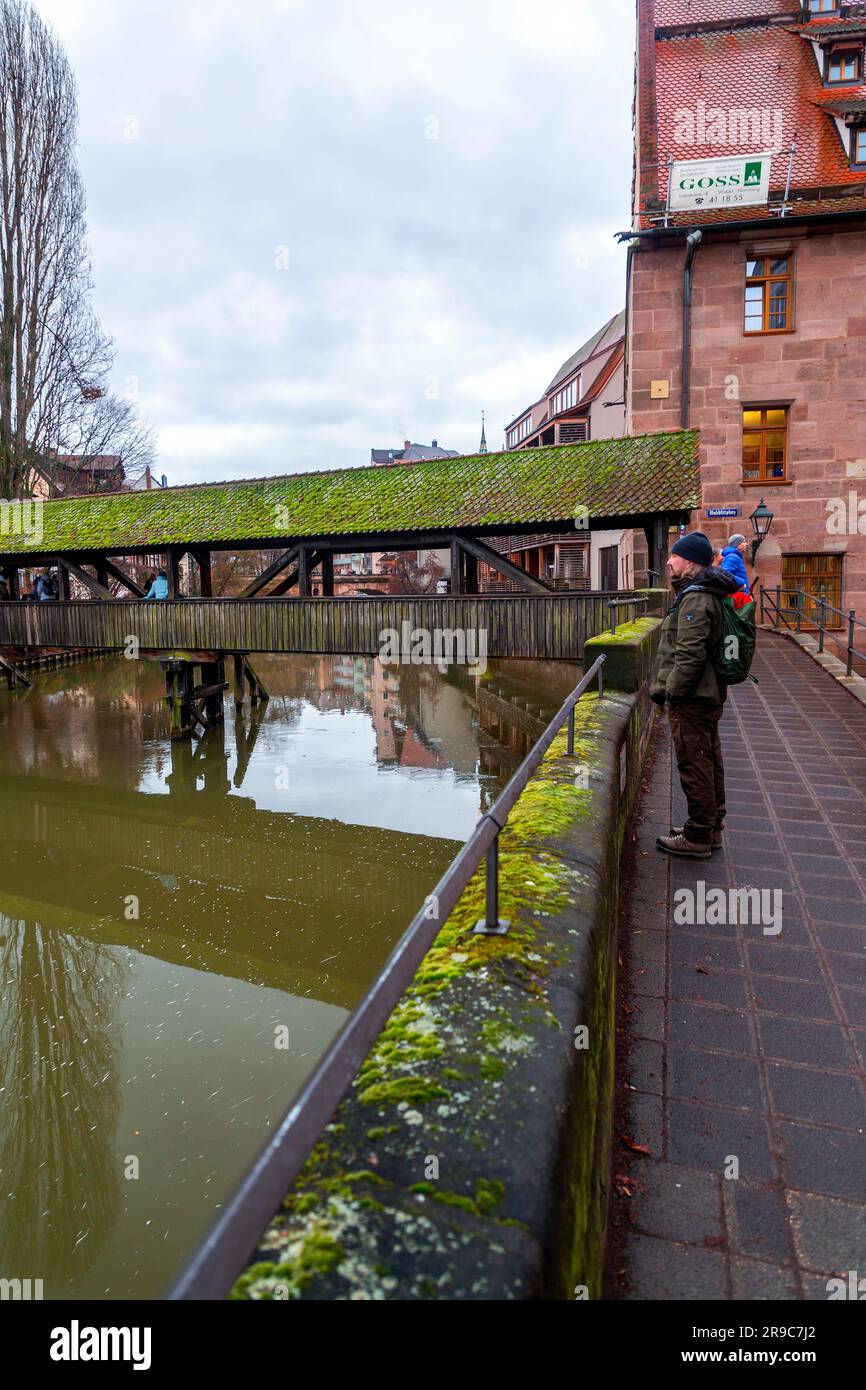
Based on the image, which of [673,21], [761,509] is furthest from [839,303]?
[673,21]

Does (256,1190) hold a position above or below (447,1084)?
above

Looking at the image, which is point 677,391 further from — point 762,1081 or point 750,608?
point 762,1081

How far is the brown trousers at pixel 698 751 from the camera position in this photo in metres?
3.94

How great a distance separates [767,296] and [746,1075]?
18.9m

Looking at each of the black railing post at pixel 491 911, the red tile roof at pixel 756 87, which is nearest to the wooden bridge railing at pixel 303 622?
the red tile roof at pixel 756 87

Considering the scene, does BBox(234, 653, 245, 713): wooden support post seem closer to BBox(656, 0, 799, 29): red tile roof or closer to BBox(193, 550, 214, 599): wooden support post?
BBox(193, 550, 214, 599): wooden support post

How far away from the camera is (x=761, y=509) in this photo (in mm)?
16047

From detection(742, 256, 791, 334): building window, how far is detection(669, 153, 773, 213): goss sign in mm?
1285

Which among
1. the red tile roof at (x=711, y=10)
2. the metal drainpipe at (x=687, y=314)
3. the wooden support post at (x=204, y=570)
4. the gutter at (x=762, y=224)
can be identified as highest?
the red tile roof at (x=711, y=10)

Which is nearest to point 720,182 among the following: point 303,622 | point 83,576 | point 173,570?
point 303,622

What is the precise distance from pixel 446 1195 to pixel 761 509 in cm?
1697

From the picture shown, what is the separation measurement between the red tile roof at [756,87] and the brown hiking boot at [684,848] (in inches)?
704

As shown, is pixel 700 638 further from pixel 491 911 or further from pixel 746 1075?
pixel 491 911

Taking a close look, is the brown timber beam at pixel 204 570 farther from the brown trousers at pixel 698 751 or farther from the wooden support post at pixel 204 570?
the brown trousers at pixel 698 751
